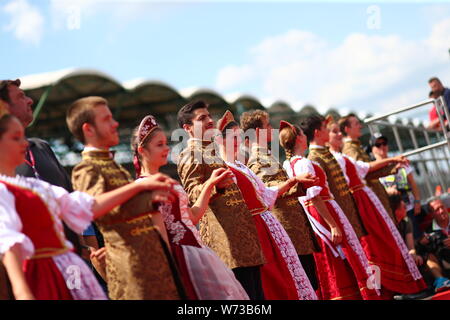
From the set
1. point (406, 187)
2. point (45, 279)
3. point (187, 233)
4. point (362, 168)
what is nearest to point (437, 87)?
point (406, 187)

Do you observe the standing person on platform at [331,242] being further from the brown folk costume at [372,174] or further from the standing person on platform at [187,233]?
the standing person on platform at [187,233]

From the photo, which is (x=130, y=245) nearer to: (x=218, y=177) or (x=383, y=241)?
(x=218, y=177)

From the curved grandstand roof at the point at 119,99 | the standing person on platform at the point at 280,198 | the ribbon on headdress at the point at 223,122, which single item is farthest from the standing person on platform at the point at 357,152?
the curved grandstand roof at the point at 119,99

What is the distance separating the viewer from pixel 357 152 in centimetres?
714

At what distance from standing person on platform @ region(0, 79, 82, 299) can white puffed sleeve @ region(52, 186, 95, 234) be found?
62cm

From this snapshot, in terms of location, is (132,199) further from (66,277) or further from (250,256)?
(250,256)

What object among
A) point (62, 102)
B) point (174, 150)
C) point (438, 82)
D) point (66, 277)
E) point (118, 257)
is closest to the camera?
point (66, 277)

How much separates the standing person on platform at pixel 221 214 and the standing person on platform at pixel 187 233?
0.46 meters

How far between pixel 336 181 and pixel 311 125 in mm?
586

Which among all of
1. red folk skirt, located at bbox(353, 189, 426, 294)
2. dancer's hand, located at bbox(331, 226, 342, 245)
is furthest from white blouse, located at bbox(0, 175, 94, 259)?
red folk skirt, located at bbox(353, 189, 426, 294)

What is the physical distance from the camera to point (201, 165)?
434cm

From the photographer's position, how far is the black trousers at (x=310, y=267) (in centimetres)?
548
